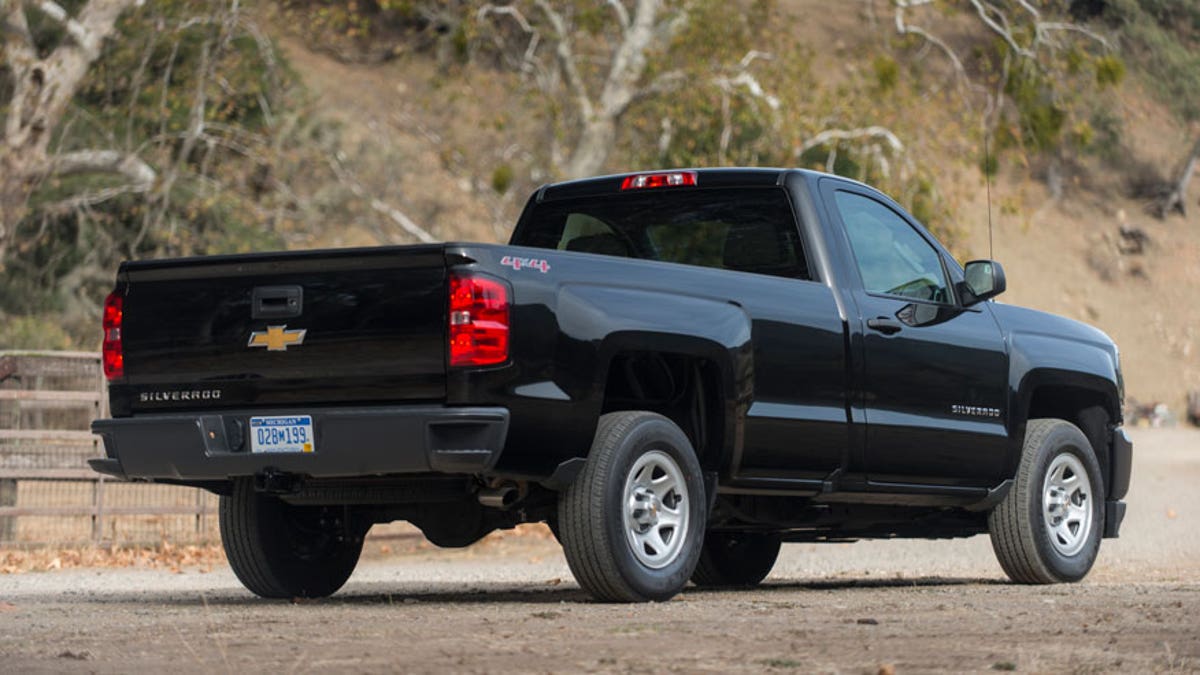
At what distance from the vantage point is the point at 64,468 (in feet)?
53.2

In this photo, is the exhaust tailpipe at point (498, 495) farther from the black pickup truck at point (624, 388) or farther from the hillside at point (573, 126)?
the hillside at point (573, 126)

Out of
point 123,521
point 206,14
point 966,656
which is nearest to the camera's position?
point 966,656

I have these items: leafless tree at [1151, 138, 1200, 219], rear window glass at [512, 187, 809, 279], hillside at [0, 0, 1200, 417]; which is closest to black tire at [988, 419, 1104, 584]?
rear window glass at [512, 187, 809, 279]

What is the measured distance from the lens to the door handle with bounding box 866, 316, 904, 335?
9578mm

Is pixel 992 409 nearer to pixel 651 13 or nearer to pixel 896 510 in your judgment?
pixel 896 510

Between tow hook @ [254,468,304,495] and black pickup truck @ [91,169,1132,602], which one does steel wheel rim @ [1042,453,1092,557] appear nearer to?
black pickup truck @ [91,169,1132,602]

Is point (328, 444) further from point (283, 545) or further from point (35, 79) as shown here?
point (35, 79)

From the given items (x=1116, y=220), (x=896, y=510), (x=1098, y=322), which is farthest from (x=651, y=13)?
(x=1116, y=220)

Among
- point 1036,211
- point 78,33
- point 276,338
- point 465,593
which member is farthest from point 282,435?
point 1036,211

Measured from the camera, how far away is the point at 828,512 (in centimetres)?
1012

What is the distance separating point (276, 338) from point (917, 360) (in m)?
3.38

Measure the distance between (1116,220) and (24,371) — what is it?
53.3m

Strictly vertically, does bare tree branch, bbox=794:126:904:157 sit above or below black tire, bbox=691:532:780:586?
above

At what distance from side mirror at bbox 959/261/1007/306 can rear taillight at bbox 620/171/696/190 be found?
158cm
